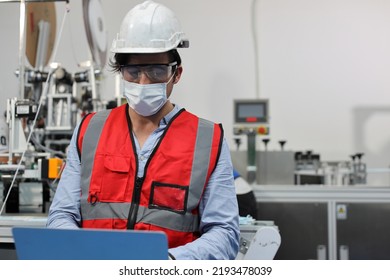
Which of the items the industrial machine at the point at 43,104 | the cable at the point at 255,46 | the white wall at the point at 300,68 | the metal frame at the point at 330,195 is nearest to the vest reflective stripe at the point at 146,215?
the industrial machine at the point at 43,104

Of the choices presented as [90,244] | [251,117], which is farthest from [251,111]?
[90,244]

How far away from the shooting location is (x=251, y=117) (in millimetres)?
2721

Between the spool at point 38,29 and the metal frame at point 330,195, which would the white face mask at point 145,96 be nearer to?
the metal frame at point 330,195

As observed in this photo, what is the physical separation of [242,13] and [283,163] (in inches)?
66.1

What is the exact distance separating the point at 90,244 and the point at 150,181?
42cm

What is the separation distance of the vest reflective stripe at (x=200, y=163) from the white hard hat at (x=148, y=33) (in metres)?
0.23

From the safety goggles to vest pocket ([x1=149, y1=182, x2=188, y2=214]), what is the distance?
0.27m

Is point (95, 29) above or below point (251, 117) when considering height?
above

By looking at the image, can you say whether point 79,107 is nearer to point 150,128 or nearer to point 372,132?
point 150,128

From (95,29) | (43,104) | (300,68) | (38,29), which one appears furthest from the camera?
(300,68)

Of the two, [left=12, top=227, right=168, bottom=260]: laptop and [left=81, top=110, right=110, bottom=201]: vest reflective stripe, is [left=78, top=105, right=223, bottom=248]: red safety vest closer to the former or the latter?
[left=81, top=110, right=110, bottom=201]: vest reflective stripe

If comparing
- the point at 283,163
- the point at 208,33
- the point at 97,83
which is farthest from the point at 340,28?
the point at 97,83

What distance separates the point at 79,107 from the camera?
2.62 metres

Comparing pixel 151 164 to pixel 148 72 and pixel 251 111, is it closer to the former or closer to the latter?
pixel 148 72
